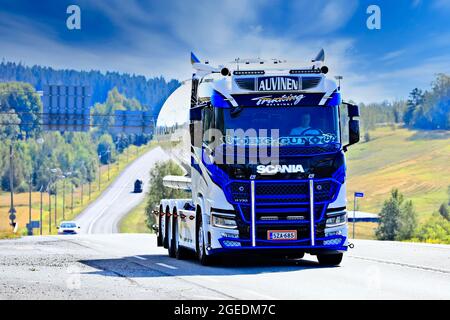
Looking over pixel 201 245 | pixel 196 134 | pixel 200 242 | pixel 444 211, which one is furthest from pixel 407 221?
pixel 201 245

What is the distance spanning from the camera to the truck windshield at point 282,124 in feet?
63.1

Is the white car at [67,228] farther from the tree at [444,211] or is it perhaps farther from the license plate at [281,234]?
the license plate at [281,234]

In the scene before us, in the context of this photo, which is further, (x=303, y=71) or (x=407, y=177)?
(x=407, y=177)

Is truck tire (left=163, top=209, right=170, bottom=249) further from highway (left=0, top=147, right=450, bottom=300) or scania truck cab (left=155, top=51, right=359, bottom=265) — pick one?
scania truck cab (left=155, top=51, right=359, bottom=265)

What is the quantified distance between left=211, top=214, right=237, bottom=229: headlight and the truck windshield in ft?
4.49

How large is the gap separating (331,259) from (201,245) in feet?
8.15

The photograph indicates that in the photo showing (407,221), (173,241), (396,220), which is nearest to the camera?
(173,241)

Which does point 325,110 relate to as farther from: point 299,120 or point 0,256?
point 0,256

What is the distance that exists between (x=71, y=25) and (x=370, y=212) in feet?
410

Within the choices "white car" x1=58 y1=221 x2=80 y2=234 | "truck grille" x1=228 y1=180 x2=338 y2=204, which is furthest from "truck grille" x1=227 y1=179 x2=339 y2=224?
"white car" x1=58 y1=221 x2=80 y2=234

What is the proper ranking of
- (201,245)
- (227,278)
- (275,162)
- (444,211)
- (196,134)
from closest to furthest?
(227,278) → (275,162) → (201,245) → (196,134) → (444,211)

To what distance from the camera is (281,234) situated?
1912 cm

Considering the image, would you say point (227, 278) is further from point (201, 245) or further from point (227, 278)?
point (201, 245)

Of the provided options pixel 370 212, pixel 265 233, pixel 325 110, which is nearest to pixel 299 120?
pixel 325 110
